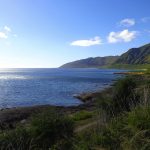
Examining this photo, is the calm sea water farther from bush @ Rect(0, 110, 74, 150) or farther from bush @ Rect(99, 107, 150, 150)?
bush @ Rect(99, 107, 150, 150)

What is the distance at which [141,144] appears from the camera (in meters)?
7.75

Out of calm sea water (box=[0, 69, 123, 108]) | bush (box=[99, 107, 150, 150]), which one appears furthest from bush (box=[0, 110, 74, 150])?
calm sea water (box=[0, 69, 123, 108])

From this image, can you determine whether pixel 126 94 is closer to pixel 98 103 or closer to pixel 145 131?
pixel 98 103

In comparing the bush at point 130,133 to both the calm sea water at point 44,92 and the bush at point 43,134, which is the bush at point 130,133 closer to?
the bush at point 43,134

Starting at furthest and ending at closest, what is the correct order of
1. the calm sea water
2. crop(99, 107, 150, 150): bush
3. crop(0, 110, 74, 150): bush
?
the calm sea water < crop(0, 110, 74, 150): bush < crop(99, 107, 150, 150): bush

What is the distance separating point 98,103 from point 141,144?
9132 mm

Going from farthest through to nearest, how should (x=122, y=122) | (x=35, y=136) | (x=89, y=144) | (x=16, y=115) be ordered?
(x=16, y=115) → (x=35, y=136) → (x=122, y=122) → (x=89, y=144)

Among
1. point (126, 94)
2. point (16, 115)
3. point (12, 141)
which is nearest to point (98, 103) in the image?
point (126, 94)

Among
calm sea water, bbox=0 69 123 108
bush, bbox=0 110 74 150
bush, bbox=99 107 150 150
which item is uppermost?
bush, bbox=99 107 150 150

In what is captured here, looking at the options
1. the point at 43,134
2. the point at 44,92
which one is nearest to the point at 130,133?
the point at 43,134

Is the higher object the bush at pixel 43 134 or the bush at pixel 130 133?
the bush at pixel 130 133

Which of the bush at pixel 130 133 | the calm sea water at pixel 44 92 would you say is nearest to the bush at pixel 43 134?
the bush at pixel 130 133

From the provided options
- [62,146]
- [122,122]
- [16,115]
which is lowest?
[16,115]

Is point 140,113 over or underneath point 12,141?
over
